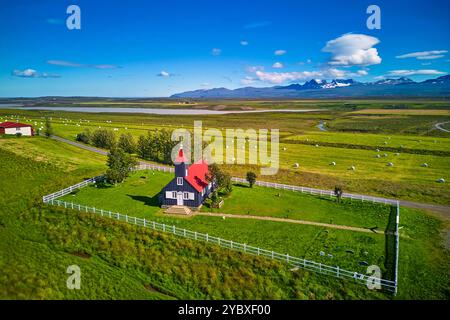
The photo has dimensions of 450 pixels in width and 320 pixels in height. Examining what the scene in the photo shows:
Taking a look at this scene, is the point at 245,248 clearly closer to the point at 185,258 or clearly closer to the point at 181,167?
the point at 185,258

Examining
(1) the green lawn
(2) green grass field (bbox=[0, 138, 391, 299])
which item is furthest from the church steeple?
(2) green grass field (bbox=[0, 138, 391, 299])

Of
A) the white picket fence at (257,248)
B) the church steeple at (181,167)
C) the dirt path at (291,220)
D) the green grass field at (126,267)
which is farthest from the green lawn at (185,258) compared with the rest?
the church steeple at (181,167)

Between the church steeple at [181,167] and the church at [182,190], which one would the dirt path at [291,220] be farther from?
the church steeple at [181,167]

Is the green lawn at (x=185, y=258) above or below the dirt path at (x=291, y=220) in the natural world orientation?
below

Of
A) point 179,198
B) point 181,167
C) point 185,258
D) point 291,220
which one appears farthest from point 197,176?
point 185,258
